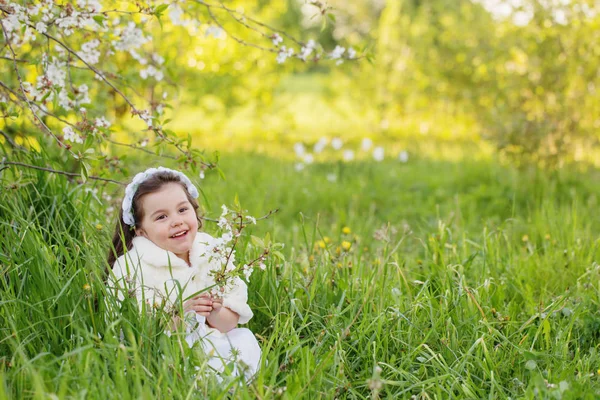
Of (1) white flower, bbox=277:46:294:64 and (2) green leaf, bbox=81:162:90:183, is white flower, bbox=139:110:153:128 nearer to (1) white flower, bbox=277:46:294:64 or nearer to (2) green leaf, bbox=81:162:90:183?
(2) green leaf, bbox=81:162:90:183

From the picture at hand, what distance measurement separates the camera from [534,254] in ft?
12.1

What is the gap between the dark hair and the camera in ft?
8.93

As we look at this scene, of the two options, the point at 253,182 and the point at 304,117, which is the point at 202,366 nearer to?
the point at 253,182

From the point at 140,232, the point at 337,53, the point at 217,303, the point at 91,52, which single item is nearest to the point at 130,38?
the point at 91,52

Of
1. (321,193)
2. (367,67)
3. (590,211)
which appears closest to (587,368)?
(590,211)

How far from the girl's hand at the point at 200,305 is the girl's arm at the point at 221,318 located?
3 cm

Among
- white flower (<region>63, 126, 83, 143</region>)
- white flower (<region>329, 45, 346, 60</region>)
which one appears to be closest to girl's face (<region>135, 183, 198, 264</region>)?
white flower (<region>63, 126, 83, 143</region>)

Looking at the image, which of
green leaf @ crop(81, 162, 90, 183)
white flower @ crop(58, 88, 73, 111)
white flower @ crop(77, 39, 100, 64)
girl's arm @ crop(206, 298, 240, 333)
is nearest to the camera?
green leaf @ crop(81, 162, 90, 183)

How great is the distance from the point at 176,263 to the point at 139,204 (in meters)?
0.27

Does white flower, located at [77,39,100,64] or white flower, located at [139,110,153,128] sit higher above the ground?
white flower, located at [77,39,100,64]

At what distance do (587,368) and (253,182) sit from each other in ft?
13.0

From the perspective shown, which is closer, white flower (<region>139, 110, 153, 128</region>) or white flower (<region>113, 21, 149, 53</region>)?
white flower (<region>139, 110, 153, 128</region>)

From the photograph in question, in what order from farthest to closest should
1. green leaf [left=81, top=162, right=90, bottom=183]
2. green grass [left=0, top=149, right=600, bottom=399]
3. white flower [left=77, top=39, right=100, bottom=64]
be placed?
white flower [left=77, top=39, right=100, bottom=64] → green leaf [left=81, top=162, right=90, bottom=183] → green grass [left=0, top=149, right=600, bottom=399]

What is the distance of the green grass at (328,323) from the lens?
2252 mm
